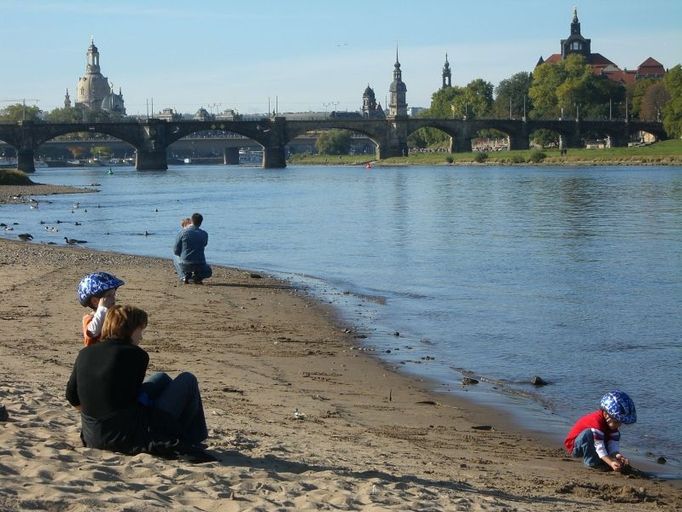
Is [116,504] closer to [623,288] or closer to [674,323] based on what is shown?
[674,323]

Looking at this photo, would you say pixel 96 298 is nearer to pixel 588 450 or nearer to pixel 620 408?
pixel 588 450

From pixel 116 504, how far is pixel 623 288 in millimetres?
18288

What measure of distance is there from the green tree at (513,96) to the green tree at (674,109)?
36869 mm

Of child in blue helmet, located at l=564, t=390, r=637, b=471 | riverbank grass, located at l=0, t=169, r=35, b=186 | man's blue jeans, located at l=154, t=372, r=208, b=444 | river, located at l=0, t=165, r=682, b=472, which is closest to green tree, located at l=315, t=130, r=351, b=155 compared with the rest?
riverbank grass, located at l=0, t=169, r=35, b=186

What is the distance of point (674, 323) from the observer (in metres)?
18.4

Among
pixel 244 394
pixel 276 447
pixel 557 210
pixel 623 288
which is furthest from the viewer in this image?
pixel 557 210

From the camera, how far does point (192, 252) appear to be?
68.6 ft

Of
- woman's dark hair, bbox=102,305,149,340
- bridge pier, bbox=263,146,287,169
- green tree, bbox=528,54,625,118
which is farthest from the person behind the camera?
green tree, bbox=528,54,625,118

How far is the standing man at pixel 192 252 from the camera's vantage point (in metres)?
20.5

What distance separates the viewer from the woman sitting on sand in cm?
756

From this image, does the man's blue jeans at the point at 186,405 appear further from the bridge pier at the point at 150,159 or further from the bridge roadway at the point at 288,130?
the bridge pier at the point at 150,159

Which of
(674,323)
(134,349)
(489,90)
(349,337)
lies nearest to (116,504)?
(134,349)

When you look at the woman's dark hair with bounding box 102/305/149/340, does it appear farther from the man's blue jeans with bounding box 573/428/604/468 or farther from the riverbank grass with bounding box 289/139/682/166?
the riverbank grass with bounding box 289/139/682/166

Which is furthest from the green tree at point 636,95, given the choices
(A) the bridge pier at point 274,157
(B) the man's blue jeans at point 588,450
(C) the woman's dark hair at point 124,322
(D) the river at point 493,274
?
(C) the woman's dark hair at point 124,322
